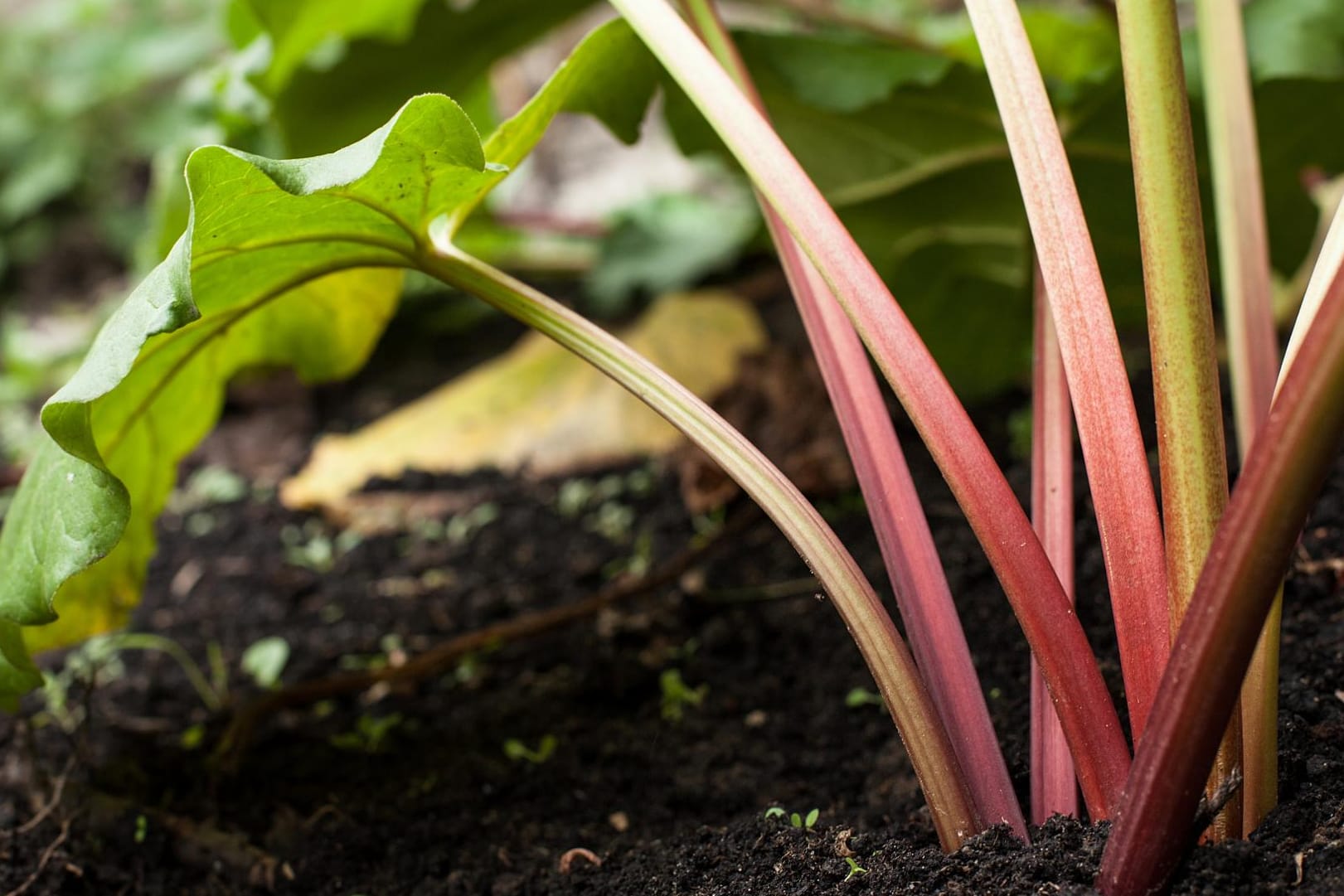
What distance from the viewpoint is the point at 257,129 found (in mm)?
1655

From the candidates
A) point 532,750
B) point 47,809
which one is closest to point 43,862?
point 47,809

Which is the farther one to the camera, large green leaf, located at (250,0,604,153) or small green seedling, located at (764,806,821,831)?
large green leaf, located at (250,0,604,153)

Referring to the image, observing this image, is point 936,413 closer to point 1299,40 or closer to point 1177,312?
point 1177,312

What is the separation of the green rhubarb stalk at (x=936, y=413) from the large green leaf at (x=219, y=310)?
0.18 meters

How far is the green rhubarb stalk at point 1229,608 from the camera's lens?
1.96 feet

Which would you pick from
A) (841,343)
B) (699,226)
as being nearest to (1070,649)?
(841,343)

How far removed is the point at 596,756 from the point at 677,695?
138 millimetres

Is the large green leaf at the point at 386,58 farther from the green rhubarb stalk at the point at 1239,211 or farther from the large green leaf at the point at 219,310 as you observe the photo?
the green rhubarb stalk at the point at 1239,211

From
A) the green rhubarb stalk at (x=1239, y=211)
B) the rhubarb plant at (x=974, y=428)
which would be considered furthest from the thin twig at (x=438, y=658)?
the green rhubarb stalk at (x=1239, y=211)

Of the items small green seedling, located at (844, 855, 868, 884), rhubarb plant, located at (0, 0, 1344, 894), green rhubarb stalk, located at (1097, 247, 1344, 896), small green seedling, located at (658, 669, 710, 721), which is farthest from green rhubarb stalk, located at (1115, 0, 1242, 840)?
small green seedling, located at (658, 669, 710, 721)

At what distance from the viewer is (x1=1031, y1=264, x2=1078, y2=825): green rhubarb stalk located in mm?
862

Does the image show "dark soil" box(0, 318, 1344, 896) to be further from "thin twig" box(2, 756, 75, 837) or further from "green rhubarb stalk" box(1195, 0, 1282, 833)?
"green rhubarb stalk" box(1195, 0, 1282, 833)

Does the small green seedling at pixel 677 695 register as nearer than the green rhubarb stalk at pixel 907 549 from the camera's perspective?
No

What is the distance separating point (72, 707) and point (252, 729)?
23 centimetres
